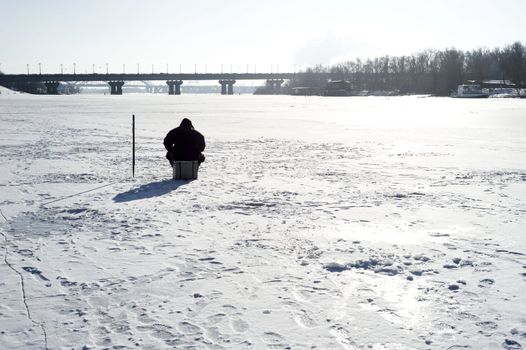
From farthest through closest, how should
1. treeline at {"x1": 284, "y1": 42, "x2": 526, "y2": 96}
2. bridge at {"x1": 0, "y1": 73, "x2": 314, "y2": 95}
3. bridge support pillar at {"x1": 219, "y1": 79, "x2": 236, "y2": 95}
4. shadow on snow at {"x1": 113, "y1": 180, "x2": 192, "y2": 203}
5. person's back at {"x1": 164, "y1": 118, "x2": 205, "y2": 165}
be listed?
bridge support pillar at {"x1": 219, "y1": 79, "x2": 236, "y2": 95}
bridge at {"x1": 0, "y1": 73, "x2": 314, "y2": 95}
treeline at {"x1": 284, "y1": 42, "x2": 526, "y2": 96}
person's back at {"x1": 164, "y1": 118, "x2": 205, "y2": 165}
shadow on snow at {"x1": 113, "y1": 180, "x2": 192, "y2": 203}

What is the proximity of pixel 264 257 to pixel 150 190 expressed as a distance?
510 cm

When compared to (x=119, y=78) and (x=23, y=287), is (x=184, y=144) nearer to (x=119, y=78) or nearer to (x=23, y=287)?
(x=23, y=287)

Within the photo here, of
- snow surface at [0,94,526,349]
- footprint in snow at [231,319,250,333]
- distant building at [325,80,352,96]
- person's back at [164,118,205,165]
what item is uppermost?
distant building at [325,80,352,96]

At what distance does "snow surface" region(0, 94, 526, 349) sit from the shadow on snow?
8cm

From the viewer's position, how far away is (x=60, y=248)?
277 inches

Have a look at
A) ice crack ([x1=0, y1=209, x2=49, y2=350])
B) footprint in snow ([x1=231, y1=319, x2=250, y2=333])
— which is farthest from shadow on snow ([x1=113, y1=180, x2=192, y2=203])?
footprint in snow ([x1=231, y1=319, x2=250, y2=333])

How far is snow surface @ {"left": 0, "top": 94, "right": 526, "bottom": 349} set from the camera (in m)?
4.67

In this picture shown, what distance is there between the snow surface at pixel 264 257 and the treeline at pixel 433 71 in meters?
115

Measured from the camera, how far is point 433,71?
143m

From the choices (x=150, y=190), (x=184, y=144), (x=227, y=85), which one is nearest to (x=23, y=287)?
(x=150, y=190)

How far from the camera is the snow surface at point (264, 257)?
4.67 metres

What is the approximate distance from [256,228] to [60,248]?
2.71 meters

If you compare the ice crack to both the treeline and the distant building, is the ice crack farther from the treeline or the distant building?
the distant building

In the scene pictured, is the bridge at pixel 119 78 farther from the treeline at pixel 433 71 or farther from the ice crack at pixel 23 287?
the ice crack at pixel 23 287
